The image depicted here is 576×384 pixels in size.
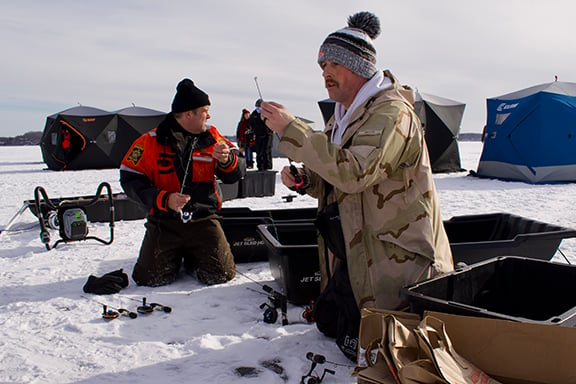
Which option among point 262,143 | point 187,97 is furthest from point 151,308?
point 262,143

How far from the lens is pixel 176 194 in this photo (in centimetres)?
371

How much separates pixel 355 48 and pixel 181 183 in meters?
2.12

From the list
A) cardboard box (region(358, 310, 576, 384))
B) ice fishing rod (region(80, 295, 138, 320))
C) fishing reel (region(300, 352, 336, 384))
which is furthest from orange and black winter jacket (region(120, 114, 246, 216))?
cardboard box (region(358, 310, 576, 384))

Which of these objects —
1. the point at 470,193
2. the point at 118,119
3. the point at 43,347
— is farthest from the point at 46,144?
the point at 43,347

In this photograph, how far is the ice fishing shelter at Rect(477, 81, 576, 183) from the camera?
10.9 m

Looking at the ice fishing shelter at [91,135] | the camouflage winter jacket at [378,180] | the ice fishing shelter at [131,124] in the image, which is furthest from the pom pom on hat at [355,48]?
the ice fishing shelter at [91,135]

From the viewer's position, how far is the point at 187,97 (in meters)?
3.92

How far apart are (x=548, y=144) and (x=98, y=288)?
10.5m

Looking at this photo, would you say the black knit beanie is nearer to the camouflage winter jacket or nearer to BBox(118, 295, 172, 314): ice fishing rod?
BBox(118, 295, 172, 314): ice fishing rod

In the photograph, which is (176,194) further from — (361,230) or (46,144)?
(46,144)

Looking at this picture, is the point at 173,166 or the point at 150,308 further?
the point at 173,166

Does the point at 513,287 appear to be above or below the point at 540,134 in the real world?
below

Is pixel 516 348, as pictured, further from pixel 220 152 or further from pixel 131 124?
pixel 131 124

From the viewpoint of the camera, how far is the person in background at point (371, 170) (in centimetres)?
220
